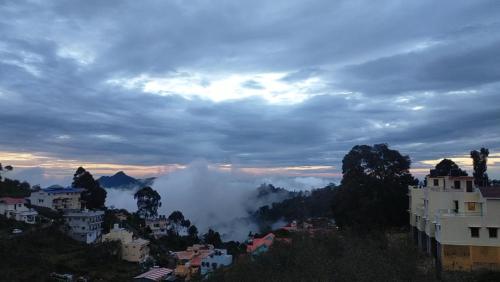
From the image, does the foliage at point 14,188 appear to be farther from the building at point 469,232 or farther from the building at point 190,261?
the building at point 469,232

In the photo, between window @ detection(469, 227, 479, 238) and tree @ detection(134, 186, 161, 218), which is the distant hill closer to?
tree @ detection(134, 186, 161, 218)

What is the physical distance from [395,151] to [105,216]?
3288 centimetres

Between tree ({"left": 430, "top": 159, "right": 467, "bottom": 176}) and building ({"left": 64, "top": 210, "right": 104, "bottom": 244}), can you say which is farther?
building ({"left": 64, "top": 210, "right": 104, "bottom": 244})

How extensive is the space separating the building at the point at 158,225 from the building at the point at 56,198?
41.7 feet

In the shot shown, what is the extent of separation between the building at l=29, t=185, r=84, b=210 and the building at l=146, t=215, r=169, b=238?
12700 mm

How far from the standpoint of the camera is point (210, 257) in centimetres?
3872

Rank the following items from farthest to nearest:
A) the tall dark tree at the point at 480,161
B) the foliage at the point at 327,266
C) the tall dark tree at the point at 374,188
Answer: the tall dark tree at the point at 480,161
the tall dark tree at the point at 374,188
the foliage at the point at 327,266

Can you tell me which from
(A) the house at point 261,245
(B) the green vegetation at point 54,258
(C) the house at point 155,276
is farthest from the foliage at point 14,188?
(A) the house at point 261,245

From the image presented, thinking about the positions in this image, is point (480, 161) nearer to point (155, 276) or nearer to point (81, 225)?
point (155, 276)

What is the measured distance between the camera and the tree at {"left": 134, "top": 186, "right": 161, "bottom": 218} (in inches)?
2612

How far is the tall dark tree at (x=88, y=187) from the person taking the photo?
51.7 metres

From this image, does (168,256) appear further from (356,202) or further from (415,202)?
(415,202)

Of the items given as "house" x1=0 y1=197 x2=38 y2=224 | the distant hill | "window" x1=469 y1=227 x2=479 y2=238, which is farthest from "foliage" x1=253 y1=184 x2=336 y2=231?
the distant hill

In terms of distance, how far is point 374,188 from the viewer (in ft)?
100
